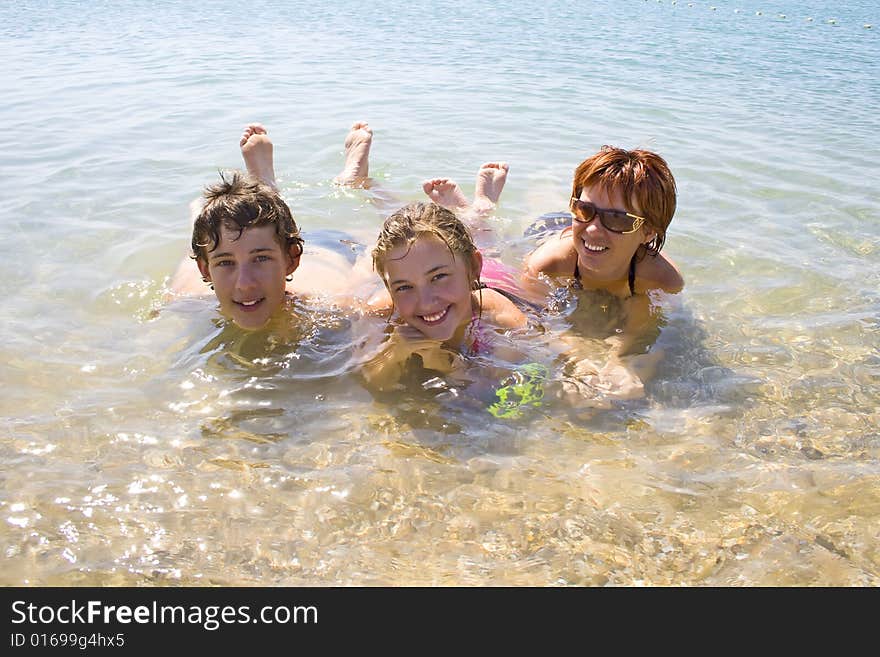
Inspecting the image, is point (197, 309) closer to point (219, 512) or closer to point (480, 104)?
point (219, 512)

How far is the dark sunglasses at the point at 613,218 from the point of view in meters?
4.11

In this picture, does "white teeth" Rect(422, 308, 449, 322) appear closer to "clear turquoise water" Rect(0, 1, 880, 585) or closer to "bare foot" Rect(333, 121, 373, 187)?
"clear turquoise water" Rect(0, 1, 880, 585)

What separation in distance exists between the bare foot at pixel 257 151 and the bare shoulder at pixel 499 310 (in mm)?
2324

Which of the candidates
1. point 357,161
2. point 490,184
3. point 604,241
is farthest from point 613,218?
point 357,161

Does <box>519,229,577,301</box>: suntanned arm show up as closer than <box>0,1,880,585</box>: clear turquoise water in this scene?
No

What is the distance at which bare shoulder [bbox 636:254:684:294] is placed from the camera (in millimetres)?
4473

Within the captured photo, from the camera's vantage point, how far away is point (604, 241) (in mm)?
4219

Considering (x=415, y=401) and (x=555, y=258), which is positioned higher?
(x=555, y=258)

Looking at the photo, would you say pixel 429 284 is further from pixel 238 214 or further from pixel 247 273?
pixel 238 214

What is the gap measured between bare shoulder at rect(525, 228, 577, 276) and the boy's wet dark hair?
156 centimetres

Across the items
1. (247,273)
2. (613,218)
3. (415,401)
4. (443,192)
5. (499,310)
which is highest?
(613,218)

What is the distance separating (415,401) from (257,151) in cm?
300

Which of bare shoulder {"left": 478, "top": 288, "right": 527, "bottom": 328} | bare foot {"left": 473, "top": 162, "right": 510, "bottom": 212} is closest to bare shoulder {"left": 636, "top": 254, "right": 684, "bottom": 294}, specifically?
bare shoulder {"left": 478, "top": 288, "right": 527, "bottom": 328}

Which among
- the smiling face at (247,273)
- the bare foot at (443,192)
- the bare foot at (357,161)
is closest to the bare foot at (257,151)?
the bare foot at (357,161)
